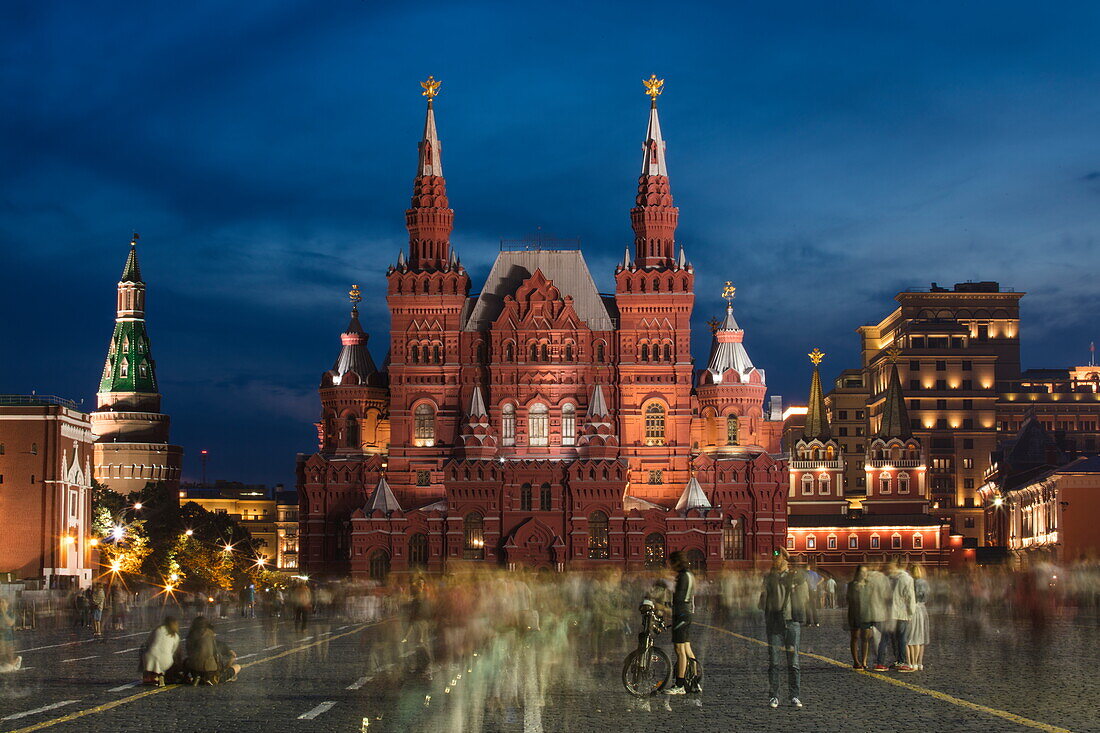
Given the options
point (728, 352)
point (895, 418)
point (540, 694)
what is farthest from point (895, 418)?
point (540, 694)

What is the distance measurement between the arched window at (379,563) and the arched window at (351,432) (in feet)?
33.6

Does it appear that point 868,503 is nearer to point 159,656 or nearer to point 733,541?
point 733,541

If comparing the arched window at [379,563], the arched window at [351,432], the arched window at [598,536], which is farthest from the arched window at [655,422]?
the arched window at [351,432]

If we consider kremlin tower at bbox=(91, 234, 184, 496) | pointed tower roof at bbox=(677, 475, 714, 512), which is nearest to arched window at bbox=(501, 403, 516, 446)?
pointed tower roof at bbox=(677, 475, 714, 512)

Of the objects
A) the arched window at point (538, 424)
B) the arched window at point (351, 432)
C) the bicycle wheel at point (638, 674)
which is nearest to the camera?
the bicycle wheel at point (638, 674)

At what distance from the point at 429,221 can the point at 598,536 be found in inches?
999

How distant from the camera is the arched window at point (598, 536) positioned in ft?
309

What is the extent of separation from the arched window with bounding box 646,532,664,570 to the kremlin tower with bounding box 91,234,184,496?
78.8 meters

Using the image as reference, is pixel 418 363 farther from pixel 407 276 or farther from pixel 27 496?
pixel 27 496

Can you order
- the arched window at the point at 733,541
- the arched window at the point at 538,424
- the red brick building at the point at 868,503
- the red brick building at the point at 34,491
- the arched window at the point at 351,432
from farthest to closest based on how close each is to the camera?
the red brick building at the point at 868,503 < the arched window at the point at 351,432 < the arched window at the point at 538,424 < the arched window at the point at 733,541 < the red brick building at the point at 34,491

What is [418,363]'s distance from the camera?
100 meters

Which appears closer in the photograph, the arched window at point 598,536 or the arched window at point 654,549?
the arched window at point 654,549

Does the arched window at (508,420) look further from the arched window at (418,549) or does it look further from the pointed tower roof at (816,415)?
the pointed tower roof at (816,415)

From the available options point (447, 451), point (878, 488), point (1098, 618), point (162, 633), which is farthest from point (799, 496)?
point (162, 633)
